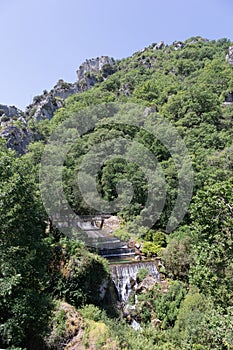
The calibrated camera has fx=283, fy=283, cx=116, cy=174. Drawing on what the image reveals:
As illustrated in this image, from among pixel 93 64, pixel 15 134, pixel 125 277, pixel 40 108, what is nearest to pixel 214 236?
pixel 125 277

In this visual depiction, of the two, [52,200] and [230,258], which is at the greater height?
[52,200]

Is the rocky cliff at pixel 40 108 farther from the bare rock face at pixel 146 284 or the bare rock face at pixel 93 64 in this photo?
the bare rock face at pixel 146 284

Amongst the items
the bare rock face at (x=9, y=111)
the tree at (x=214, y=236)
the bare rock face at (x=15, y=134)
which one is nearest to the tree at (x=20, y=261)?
the tree at (x=214, y=236)

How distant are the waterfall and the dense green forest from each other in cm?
108

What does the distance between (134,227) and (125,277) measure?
9546mm

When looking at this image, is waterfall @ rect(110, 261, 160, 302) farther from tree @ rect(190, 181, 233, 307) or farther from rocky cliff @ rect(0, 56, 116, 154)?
rocky cliff @ rect(0, 56, 116, 154)

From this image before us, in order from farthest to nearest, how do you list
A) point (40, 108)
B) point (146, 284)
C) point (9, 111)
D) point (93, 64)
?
point (93, 64), point (40, 108), point (9, 111), point (146, 284)

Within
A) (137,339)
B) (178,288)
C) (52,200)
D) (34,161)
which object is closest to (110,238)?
(52,200)

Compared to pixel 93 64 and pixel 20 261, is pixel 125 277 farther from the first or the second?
pixel 93 64

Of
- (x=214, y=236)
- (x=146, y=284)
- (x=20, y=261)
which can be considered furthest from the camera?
(x=146, y=284)

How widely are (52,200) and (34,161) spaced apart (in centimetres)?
1149

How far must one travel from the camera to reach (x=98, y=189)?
33000 millimetres

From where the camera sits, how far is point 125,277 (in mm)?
18125

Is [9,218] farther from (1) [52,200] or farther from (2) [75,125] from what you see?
(2) [75,125]
